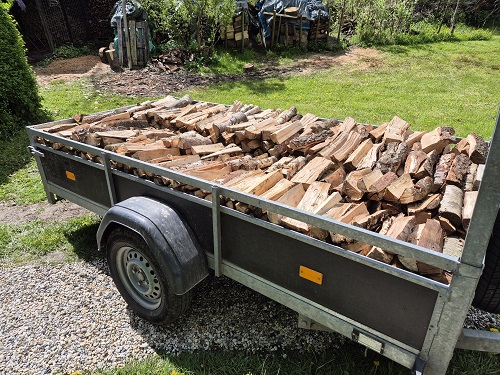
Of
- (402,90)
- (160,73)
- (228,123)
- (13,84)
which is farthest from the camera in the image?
(160,73)

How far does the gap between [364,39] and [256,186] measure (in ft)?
49.2

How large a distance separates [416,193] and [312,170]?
Answer: 0.82 m

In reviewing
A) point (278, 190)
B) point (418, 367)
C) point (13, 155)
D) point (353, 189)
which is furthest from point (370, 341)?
point (13, 155)

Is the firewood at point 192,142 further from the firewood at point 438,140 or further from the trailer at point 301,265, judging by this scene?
the firewood at point 438,140

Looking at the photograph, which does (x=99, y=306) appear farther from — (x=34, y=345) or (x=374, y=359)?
(x=374, y=359)

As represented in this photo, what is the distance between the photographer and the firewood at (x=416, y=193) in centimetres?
250

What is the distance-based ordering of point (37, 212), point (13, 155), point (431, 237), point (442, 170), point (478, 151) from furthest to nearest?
1. point (13, 155)
2. point (37, 212)
3. point (478, 151)
4. point (442, 170)
5. point (431, 237)

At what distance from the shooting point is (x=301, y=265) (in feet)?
7.11

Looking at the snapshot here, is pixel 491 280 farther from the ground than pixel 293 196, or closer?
closer

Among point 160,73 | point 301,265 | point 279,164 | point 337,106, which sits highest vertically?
point 279,164

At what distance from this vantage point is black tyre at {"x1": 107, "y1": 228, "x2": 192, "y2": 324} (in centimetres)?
273

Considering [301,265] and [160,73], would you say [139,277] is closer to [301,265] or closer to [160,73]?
[301,265]

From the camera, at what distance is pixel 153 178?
292 cm

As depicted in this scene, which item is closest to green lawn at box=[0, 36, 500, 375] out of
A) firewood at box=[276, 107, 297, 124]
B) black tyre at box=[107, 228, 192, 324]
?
black tyre at box=[107, 228, 192, 324]
